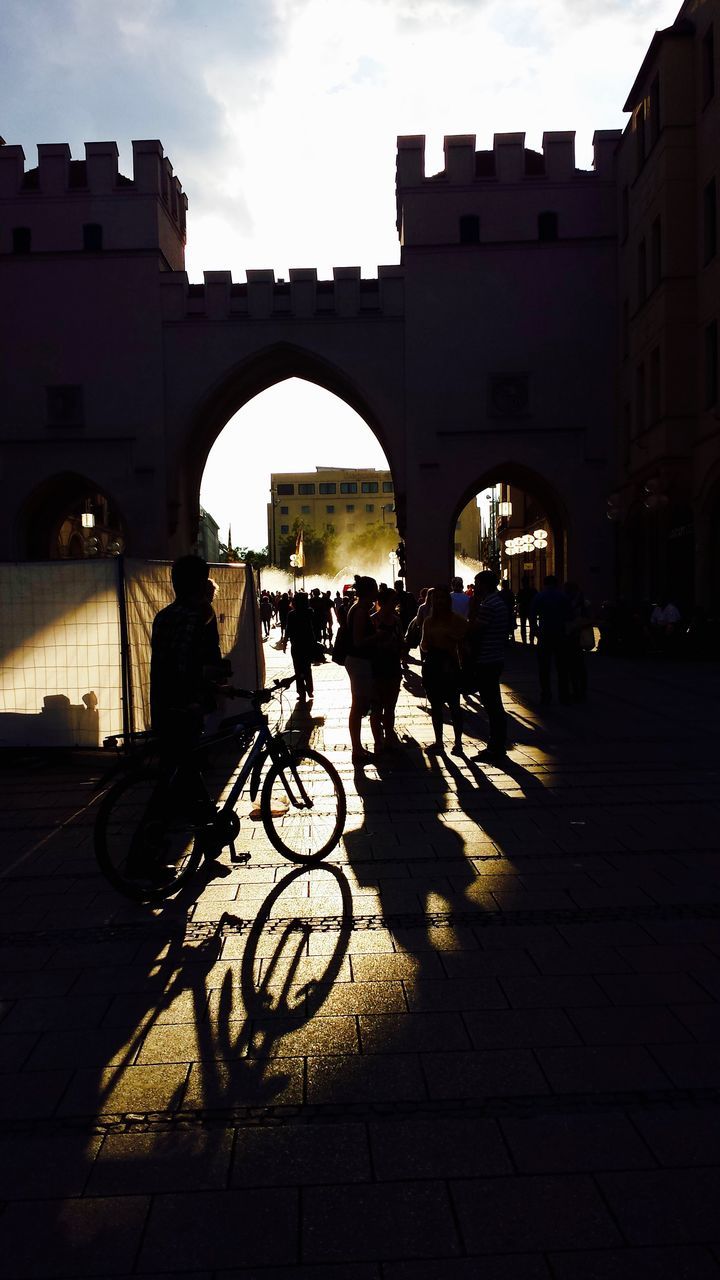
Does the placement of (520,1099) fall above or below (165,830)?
below

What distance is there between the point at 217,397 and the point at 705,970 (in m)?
32.3

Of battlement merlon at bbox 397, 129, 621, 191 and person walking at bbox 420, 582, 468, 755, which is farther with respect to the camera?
battlement merlon at bbox 397, 129, 621, 191

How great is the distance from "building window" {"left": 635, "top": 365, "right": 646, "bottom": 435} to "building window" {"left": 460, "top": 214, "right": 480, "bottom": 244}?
22.1 ft

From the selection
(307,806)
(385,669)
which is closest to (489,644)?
(385,669)

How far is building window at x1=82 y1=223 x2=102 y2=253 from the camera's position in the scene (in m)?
34.1

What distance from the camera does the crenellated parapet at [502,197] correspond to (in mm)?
33094

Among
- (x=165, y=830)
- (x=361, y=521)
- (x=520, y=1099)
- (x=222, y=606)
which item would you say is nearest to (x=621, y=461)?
(x=222, y=606)

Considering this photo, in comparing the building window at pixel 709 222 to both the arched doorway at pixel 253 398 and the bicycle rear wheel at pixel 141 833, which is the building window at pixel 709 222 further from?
the bicycle rear wheel at pixel 141 833

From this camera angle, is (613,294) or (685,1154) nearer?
(685,1154)

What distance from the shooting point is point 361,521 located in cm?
14125

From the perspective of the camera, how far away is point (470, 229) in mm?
33312

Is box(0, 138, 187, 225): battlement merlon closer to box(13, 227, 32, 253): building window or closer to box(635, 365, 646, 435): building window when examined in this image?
box(13, 227, 32, 253): building window

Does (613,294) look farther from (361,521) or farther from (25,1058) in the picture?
(361,521)

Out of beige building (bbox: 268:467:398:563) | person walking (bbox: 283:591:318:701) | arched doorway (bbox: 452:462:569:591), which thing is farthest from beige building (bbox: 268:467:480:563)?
person walking (bbox: 283:591:318:701)
